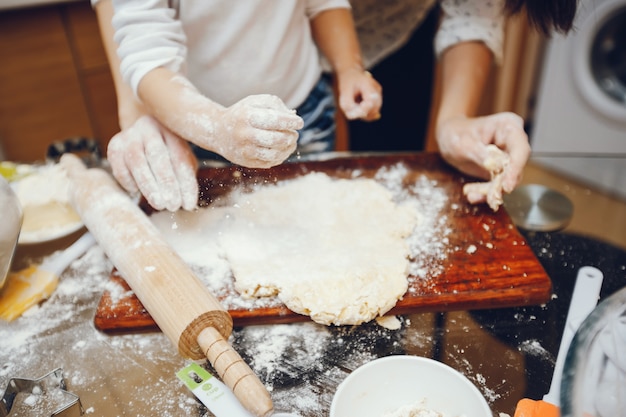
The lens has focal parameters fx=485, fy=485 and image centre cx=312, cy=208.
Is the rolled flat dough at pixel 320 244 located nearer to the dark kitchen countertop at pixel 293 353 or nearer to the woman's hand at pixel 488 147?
the dark kitchen countertop at pixel 293 353

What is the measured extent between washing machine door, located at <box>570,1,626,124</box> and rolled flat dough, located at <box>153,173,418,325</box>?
5.16ft

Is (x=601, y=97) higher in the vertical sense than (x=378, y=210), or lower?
lower

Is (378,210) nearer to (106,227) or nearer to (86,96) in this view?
(106,227)

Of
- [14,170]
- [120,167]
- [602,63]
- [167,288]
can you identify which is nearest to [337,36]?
[120,167]

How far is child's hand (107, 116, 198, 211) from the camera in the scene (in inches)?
31.0

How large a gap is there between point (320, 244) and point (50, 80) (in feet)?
5.43

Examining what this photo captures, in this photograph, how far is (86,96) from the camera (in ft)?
6.50

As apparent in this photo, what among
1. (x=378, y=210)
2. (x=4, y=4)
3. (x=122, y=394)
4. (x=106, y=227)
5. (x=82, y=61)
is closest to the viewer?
(x=122, y=394)

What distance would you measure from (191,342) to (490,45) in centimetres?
87

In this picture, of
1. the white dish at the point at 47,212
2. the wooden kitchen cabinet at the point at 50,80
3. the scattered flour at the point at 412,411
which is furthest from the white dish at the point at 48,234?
the wooden kitchen cabinet at the point at 50,80

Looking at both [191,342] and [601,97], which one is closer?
[191,342]

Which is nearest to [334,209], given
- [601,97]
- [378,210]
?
[378,210]

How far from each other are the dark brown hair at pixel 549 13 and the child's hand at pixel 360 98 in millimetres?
287

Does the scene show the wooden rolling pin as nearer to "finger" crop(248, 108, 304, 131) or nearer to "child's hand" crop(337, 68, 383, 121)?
"finger" crop(248, 108, 304, 131)
